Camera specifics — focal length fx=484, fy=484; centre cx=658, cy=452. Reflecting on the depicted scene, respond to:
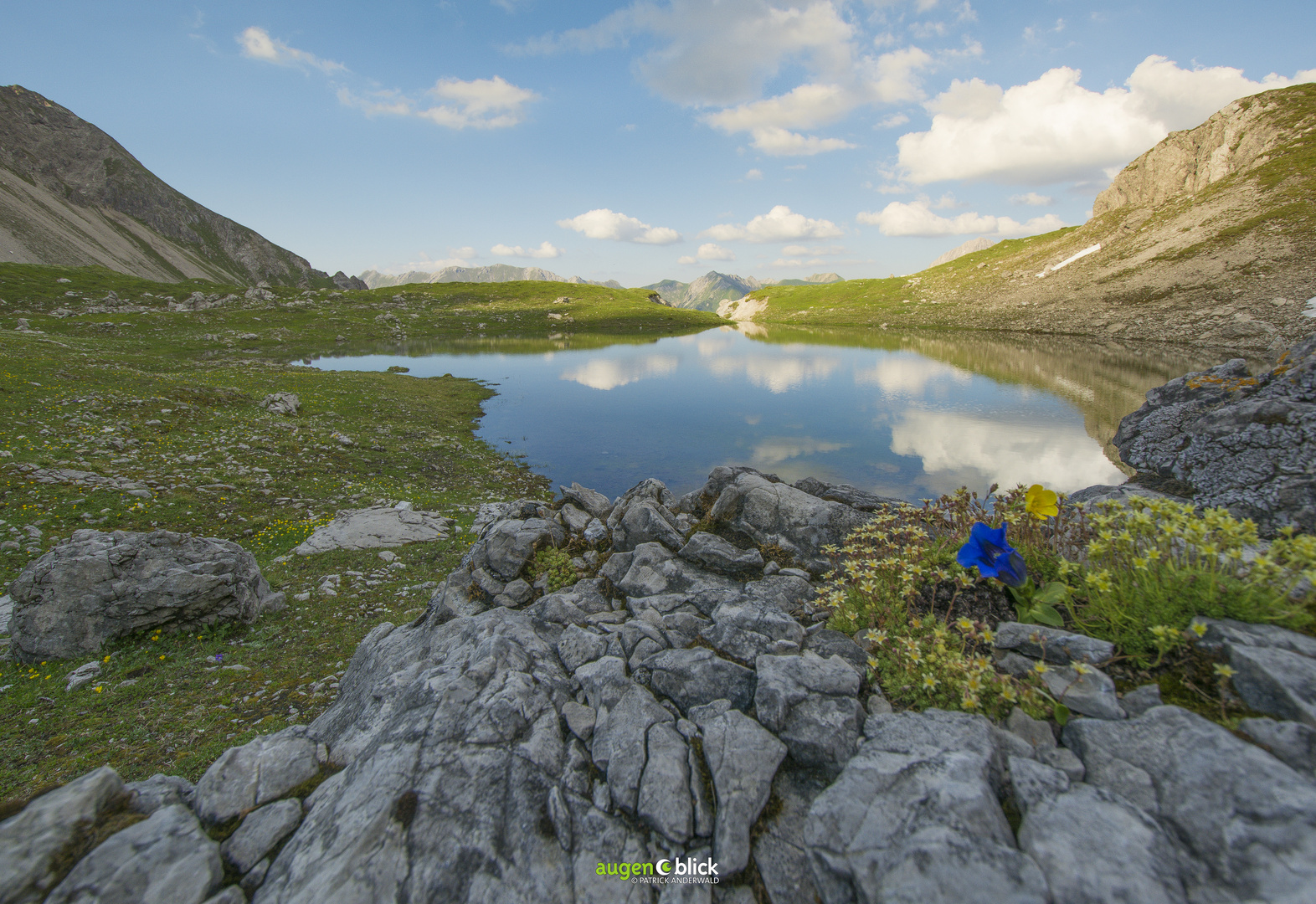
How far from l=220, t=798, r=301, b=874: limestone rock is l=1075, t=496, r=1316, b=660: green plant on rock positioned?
8942 millimetres

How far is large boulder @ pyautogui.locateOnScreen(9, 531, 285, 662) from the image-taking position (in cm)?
1037

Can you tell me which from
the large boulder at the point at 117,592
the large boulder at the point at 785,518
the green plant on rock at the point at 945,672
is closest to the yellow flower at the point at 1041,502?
the green plant on rock at the point at 945,672

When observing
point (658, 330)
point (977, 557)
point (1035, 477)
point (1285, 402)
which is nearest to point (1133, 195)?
point (658, 330)

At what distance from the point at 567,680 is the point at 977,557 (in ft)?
18.5

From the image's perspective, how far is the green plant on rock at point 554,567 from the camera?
1028 centimetres

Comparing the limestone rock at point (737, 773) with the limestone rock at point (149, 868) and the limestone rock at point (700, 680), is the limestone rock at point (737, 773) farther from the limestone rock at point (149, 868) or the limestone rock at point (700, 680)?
the limestone rock at point (149, 868)

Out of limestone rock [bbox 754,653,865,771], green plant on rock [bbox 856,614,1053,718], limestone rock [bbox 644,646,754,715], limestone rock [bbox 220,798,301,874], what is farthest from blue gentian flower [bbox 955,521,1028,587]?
limestone rock [bbox 220,798,301,874]

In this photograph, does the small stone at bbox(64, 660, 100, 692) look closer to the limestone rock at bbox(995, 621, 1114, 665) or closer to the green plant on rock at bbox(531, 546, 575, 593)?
the green plant on rock at bbox(531, 546, 575, 593)

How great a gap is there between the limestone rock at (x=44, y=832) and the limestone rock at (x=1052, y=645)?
9295mm

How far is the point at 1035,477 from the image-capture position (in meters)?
25.8

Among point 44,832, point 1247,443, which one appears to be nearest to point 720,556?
point 44,832

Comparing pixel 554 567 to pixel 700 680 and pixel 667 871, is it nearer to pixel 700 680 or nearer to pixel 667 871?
pixel 700 680

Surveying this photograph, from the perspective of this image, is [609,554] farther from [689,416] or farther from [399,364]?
[399,364]

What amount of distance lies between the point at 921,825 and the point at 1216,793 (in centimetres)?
207
